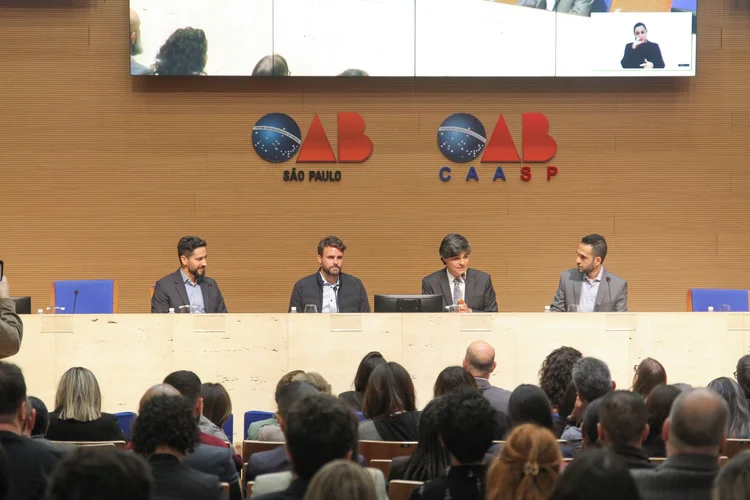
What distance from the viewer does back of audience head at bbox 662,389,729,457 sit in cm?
287

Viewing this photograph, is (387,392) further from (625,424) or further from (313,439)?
(313,439)

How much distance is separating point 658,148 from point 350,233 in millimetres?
3142

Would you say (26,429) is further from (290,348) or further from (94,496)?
(290,348)

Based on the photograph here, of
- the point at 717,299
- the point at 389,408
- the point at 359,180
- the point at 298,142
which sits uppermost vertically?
the point at 298,142

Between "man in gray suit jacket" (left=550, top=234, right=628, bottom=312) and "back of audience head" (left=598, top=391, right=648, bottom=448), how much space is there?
189 inches

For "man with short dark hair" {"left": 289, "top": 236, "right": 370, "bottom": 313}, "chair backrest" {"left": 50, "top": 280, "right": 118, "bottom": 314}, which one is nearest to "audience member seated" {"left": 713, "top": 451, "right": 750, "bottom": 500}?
"man with short dark hair" {"left": 289, "top": 236, "right": 370, "bottom": 313}

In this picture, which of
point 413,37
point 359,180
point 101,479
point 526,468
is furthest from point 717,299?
point 101,479

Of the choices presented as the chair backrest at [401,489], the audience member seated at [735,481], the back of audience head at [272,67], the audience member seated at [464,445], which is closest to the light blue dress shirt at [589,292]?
the back of audience head at [272,67]

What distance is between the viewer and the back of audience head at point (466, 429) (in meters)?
2.91

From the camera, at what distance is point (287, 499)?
254cm

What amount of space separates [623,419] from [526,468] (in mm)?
725

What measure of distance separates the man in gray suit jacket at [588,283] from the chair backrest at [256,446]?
14.2 ft

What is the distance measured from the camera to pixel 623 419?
321 centimetres

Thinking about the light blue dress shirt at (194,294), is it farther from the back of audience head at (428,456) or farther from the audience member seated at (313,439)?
the audience member seated at (313,439)
